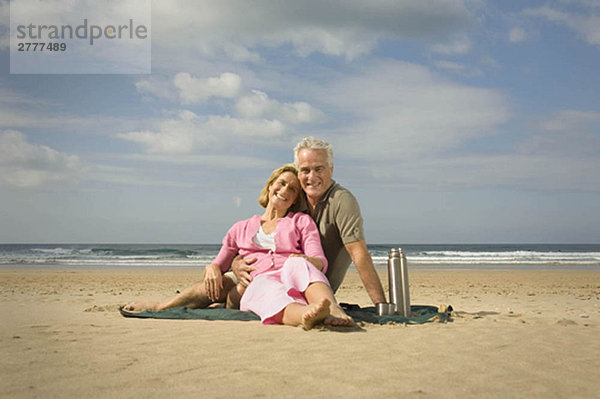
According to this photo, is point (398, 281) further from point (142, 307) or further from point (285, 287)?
point (142, 307)

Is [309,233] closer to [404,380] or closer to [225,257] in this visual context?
[225,257]

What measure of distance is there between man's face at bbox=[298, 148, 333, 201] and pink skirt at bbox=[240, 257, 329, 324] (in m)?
0.92

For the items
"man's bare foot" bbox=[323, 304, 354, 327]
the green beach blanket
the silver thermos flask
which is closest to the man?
the silver thermos flask

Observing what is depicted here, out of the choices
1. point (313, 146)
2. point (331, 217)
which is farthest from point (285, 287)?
point (313, 146)

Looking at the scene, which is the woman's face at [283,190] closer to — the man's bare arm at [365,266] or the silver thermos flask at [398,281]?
the man's bare arm at [365,266]

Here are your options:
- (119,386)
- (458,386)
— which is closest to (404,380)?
(458,386)

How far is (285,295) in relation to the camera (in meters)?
4.12

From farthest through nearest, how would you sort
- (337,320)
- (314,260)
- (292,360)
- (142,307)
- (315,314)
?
(142,307), (314,260), (337,320), (315,314), (292,360)

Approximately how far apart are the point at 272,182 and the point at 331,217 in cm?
69

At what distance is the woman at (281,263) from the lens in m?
3.96

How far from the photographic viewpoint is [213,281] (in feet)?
15.6

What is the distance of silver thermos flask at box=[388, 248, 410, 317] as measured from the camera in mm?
4641

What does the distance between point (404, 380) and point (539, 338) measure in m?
1.76

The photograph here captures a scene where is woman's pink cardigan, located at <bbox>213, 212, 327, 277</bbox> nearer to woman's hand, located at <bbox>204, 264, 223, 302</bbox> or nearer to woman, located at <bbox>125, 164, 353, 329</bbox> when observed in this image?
woman, located at <bbox>125, 164, 353, 329</bbox>
